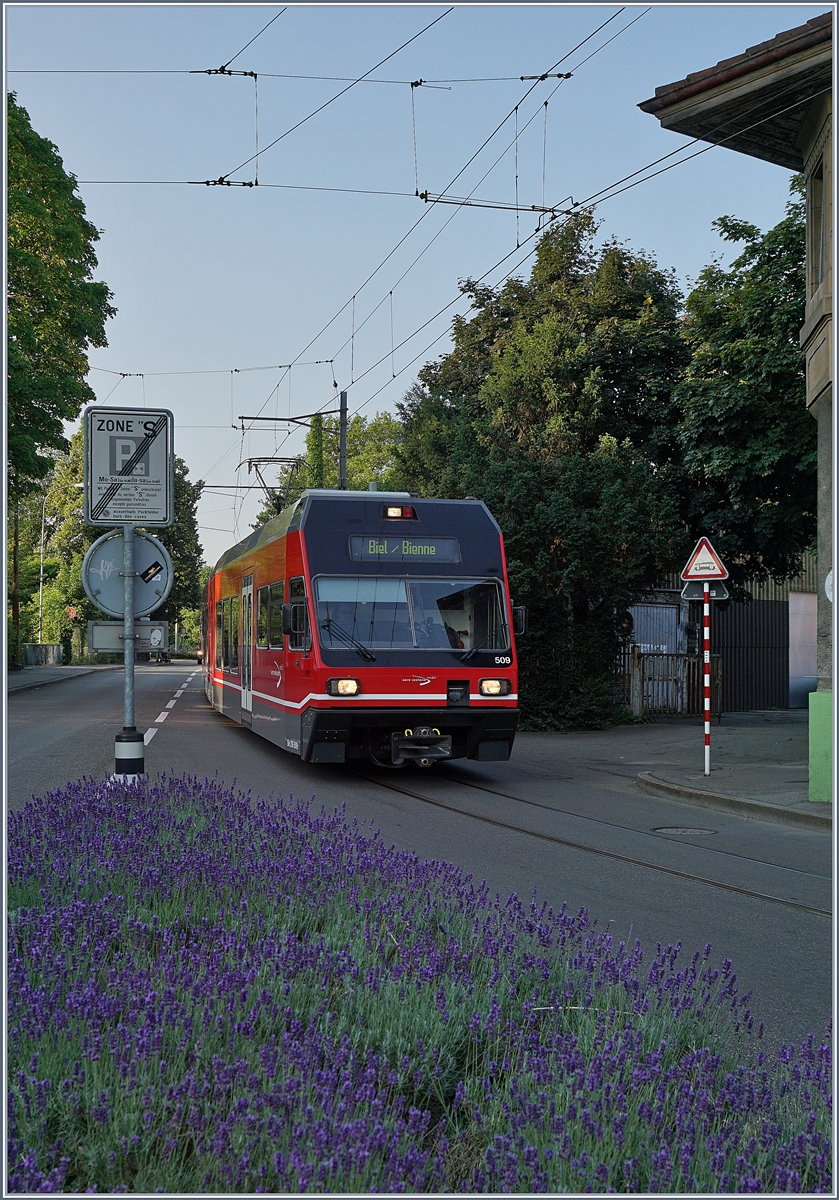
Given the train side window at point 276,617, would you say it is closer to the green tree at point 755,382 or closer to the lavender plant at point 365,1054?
the green tree at point 755,382

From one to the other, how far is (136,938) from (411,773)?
33.1ft

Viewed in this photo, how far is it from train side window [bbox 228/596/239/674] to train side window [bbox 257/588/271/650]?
2.86 metres

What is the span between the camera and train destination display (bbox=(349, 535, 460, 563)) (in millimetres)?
13125

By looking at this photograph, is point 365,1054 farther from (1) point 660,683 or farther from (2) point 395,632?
(1) point 660,683

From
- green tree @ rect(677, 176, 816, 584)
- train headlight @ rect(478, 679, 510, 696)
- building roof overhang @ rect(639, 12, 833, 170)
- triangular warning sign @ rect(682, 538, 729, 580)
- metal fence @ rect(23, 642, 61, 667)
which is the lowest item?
metal fence @ rect(23, 642, 61, 667)

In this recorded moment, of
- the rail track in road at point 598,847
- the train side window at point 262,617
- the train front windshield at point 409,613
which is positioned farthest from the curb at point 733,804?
the train side window at point 262,617

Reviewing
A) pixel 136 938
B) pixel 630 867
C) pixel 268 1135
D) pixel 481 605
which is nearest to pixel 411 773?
pixel 481 605

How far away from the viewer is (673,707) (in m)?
26.2

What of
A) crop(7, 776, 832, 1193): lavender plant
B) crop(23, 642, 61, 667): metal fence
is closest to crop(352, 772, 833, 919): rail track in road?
crop(7, 776, 832, 1193): lavender plant

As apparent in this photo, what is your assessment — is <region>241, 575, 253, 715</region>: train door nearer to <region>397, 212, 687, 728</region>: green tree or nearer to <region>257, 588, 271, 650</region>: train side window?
<region>257, 588, 271, 650</region>: train side window

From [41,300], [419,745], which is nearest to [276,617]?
[419,745]

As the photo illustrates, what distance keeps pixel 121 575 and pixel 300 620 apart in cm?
328

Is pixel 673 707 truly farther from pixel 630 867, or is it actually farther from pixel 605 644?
pixel 630 867

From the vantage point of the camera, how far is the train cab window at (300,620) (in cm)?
1280
